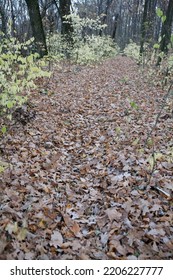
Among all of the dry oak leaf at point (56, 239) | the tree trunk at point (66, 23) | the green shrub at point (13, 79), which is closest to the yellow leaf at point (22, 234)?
the dry oak leaf at point (56, 239)

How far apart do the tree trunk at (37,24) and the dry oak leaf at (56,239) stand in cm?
978

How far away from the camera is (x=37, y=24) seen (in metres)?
11.2

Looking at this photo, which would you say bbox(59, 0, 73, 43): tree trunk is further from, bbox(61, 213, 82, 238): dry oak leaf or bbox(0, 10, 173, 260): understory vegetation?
bbox(61, 213, 82, 238): dry oak leaf

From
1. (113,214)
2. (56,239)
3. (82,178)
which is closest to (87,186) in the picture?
(82,178)

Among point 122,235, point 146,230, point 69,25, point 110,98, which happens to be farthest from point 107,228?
point 69,25

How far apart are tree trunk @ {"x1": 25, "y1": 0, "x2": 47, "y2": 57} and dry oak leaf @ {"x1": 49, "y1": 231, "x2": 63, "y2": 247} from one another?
9779mm

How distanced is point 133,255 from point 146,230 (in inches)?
15.6

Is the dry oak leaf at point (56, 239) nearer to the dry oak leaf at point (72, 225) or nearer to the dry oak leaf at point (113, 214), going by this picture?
the dry oak leaf at point (72, 225)

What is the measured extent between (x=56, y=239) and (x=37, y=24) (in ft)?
34.0

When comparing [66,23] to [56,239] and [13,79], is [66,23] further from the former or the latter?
[56,239]

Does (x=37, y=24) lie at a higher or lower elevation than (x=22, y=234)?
higher

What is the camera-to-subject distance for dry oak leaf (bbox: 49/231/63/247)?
2.96 metres

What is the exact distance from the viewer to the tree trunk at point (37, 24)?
36.0 feet
